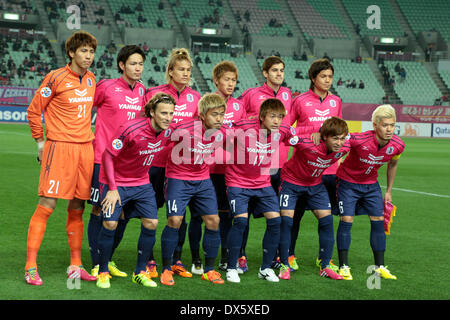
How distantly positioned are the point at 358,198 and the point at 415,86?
39.5 m

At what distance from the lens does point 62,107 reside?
542 cm

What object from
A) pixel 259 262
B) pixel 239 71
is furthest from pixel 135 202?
pixel 239 71

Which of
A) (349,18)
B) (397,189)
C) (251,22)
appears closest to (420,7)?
(349,18)

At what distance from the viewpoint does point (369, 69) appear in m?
44.9

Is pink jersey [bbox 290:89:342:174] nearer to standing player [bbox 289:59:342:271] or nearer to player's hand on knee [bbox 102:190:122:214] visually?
standing player [bbox 289:59:342:271]

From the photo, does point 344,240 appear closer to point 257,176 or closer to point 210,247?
point 257,176

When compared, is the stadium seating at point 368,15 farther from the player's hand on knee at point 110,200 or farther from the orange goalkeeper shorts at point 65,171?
the player's hand on knee at point 110,200

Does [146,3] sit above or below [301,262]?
above

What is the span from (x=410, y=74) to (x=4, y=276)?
43.0 metres

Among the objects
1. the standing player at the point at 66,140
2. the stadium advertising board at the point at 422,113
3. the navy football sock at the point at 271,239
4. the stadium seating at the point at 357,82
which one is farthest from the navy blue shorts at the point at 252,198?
the stadium seating at the point at 357,82

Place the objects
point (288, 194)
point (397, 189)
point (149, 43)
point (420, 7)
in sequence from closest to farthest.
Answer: point (288, 194) < point (397, 189) < point (149, 43) < point (420, 7)

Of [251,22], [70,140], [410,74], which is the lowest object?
[70,140]

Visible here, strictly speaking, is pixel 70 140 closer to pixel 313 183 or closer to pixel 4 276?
pixel 4 276

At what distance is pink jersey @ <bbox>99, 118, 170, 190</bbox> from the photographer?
5172 mm
